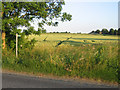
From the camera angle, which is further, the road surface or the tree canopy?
the tree canopy

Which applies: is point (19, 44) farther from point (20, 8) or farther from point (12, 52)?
point (20, 8)

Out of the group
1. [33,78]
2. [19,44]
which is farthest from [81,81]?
[19,44]

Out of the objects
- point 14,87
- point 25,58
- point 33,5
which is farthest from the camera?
point 33,5

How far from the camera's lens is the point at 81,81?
A: 21.3 ft

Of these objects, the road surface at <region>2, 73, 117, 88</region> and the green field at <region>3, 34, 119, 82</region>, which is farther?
the green field at <region>3, 34, 119, 82</region>

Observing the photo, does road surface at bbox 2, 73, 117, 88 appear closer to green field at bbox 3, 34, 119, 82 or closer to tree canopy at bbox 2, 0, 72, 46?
green field at bbox 3, 34, 119, 82

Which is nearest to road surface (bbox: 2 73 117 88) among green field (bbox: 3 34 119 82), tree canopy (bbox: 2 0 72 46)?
green field (bbox: 3 34 119 82)

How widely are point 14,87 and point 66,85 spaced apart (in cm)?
200

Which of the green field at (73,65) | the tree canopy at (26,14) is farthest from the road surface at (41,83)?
the tree canopy at (26,14)

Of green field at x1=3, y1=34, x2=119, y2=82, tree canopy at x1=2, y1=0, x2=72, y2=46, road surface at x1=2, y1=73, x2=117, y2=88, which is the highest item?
tree canopy at x1=2, y1=0, x2=72, y2=46

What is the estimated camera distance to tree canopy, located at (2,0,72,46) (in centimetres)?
968

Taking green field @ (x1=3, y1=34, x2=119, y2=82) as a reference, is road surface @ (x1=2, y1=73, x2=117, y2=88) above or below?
below

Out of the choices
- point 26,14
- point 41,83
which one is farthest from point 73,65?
point 26,14

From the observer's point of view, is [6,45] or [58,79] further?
[6,45]
